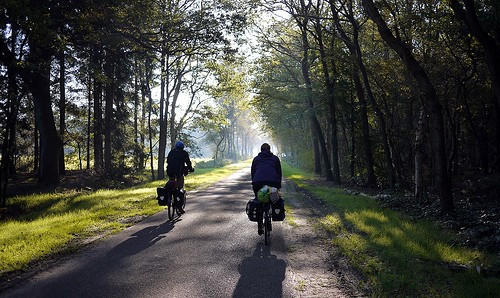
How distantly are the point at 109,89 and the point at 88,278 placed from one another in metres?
21.1

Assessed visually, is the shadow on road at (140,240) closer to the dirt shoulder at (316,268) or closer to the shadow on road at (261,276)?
the shadow on road at (261,276)

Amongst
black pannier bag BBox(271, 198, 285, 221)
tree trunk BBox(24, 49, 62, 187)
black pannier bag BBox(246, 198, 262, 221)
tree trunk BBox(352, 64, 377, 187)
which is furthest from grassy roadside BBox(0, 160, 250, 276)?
tree trunk BBox(352, 64, 377, 187)

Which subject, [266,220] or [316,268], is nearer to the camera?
[316,268]

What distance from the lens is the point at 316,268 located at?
607 centimetres

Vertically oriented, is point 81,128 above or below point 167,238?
above

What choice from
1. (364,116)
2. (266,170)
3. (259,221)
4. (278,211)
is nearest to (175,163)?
(266,170)

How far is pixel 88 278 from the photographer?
5.43 meters

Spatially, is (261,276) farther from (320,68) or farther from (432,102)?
(320,68)

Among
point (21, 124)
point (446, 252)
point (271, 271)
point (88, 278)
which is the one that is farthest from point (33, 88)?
Result: point (446, 252)

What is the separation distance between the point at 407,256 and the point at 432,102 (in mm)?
5378

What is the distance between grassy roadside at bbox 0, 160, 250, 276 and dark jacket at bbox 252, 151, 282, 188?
3787mm

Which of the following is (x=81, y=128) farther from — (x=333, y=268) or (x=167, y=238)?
(x=333, y=268)

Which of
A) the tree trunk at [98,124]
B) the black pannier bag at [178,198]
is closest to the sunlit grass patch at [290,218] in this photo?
the black pannier bag at [178,198]

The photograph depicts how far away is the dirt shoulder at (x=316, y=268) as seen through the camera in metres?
5.05
